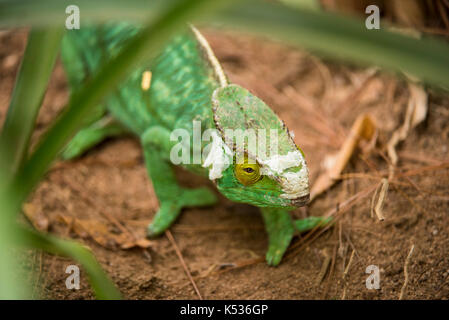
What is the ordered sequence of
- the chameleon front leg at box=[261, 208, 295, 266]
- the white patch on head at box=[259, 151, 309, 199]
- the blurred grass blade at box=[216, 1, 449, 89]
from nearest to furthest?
the blurred grass blade at box=[216, 1, 449, 89] → the white patch on head at box=[259, 151, 309, 199] → the chameleon front leg at box=[261, 208, 295, 266]

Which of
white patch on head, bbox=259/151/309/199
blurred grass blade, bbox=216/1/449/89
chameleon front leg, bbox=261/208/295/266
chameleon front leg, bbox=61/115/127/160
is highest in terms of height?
blurred grass blade, bbox=216/1/449/89

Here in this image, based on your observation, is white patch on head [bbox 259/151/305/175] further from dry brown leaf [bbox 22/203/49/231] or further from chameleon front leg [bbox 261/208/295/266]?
dry brown leaf [bbox 22/203/49/231]

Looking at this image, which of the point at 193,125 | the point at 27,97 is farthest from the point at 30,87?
the point at 193,125

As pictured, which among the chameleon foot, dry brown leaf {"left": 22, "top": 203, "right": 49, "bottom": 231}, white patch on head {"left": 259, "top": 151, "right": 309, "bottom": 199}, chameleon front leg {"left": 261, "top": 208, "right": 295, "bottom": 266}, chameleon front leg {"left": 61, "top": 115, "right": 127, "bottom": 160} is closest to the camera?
white patch on head {"left": 259, "top": 151, "right": 309, "bottom": 199}

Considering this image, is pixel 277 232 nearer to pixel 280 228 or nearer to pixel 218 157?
pixel 280 228

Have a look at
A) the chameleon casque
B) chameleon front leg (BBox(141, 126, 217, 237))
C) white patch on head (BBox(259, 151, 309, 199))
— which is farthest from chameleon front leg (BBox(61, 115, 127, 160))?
white patch on head (BBox(259, 151, 309, 199))

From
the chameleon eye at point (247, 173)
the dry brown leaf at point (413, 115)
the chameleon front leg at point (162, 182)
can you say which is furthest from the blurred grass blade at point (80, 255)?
the dry brown leaf at point (413, 115)

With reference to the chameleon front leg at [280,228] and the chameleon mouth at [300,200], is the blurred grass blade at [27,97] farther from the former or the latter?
the chameleon front leg at [280,228]
